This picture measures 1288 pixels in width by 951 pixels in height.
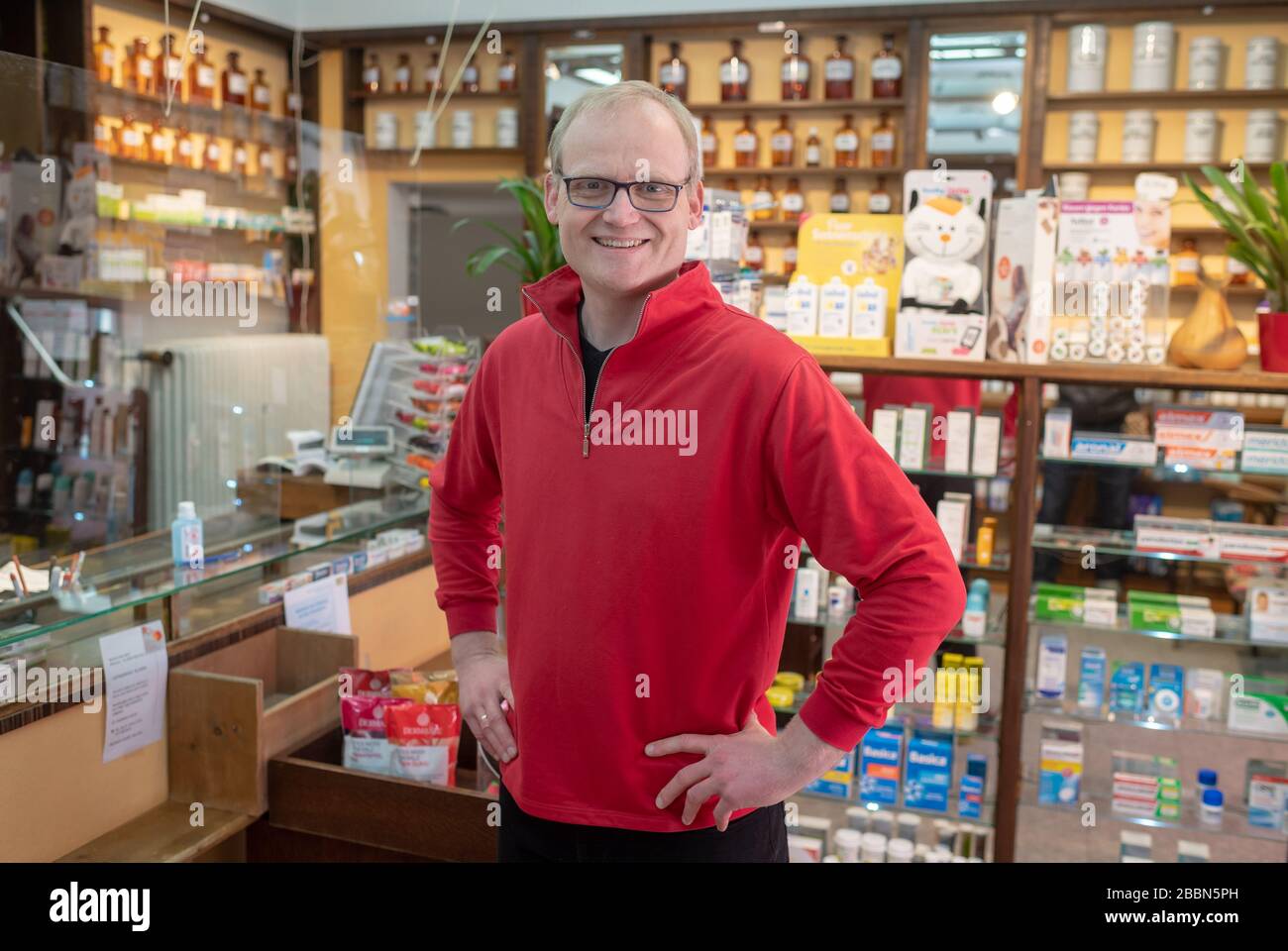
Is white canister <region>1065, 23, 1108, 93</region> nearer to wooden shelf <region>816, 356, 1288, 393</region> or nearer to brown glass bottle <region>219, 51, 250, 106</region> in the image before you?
wooden shelf <region>816, 356, 1288, 393</region>

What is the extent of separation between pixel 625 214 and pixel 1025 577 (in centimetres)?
178

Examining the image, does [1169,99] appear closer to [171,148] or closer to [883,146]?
[883,146]

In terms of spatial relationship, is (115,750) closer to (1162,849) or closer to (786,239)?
(1162,849)

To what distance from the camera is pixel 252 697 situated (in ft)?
7.48

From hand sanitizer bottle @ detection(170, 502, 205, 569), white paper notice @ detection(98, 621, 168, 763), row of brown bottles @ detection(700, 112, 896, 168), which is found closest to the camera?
white paper notice @ detection(98, 621, 168, 763)

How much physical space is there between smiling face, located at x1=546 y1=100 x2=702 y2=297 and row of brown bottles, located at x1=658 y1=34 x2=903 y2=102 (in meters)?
5.25

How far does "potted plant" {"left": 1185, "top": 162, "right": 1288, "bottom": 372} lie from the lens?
2.55 m

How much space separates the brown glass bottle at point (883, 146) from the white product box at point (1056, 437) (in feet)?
12.6

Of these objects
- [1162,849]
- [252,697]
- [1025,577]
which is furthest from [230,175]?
[1162,849]

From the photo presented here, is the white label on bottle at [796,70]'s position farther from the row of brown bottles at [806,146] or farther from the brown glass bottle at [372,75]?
the brown glass bottle at [372,75]

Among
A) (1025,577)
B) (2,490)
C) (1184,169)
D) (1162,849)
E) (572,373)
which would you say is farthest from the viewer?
(1184,169)

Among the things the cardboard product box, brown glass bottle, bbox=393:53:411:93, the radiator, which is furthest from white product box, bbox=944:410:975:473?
brown glass bottle, bbox=393:53:411:93

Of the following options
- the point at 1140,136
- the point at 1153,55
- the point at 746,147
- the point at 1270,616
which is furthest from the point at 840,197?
the point at 1270,616

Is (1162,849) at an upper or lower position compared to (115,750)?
lower
